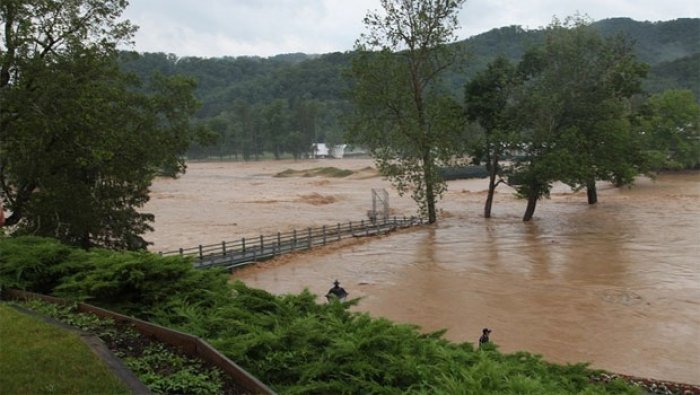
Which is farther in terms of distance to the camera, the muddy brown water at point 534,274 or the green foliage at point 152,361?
the muddy brown water at point 534,274

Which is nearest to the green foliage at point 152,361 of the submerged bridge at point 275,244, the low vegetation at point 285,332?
the low vegetation at point 285,332

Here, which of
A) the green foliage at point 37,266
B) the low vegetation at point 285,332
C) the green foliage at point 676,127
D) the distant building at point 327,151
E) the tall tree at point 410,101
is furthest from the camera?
the distant building at point 327,151

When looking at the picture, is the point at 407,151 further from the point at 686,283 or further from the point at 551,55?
the point at 686,283

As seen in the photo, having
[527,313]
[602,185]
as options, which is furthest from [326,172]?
[527,313]

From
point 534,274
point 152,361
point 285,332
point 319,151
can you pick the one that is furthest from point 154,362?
point 319,151

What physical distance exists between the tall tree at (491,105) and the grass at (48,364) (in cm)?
3582

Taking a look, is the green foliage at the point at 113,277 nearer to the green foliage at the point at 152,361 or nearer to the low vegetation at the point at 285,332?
the low vegetation at the point at 285,332

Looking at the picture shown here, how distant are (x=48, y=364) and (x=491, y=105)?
38782 mm

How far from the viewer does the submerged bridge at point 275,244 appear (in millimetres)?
25145

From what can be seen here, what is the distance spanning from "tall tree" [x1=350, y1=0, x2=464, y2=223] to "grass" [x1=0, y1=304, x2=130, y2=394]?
30008 millimetres

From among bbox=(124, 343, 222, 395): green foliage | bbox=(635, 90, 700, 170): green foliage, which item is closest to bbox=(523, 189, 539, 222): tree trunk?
bbox=(635, 90, 700, 170): green foliage

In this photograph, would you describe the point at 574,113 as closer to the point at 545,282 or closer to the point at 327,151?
the point at 545,282

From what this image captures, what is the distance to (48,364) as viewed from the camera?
6.45m

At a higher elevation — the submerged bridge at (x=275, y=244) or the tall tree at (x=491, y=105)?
the tall tree at (x=491, y=105)
